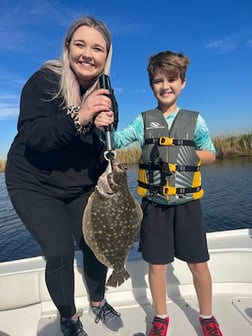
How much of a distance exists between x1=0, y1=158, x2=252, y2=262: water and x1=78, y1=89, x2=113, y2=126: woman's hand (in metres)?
7.71

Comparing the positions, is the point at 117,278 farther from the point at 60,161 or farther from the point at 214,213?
the point at 214,213

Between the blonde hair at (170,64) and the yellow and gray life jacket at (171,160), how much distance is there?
0.35 m

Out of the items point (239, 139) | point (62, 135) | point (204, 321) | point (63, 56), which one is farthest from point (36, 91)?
point (239, 139)

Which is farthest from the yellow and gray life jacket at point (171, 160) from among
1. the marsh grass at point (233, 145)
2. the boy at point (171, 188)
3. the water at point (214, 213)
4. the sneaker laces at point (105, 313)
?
the marsh grass at point (233, 145)

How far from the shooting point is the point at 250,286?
355 centimetres

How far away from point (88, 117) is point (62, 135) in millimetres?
229

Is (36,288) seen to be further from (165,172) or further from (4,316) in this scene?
(165,172)

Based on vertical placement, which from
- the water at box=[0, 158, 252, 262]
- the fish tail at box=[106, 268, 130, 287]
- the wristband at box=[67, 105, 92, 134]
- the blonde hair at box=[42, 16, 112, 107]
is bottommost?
the water at box=[0, 158, 252, 262]

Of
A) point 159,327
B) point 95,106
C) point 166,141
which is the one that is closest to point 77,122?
A: point 95,106

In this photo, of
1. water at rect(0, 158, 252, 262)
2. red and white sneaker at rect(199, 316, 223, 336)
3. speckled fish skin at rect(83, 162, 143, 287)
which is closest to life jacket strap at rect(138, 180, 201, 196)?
speckled fish skin at rect(83, 162, 143, 287)

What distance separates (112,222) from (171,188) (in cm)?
77

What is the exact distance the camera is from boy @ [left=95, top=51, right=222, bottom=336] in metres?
2.85

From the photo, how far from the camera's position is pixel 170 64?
2832 mm

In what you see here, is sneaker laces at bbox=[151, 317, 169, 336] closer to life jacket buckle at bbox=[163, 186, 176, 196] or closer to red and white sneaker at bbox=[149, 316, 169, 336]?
red and white sneaker at bbox=[149, 316, 169, 336]
